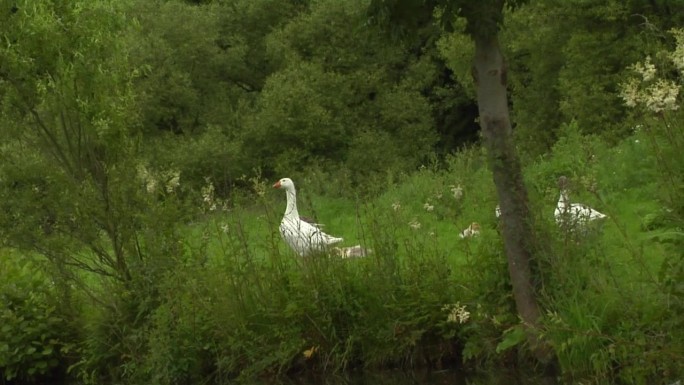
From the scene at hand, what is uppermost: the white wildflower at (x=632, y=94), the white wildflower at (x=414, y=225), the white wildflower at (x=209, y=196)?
the white wildflower at (x=209, y=196)

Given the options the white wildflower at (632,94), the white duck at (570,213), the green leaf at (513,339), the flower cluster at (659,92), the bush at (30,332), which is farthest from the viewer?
the bush at (30,332)

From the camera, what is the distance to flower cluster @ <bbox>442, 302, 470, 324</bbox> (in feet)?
37.3

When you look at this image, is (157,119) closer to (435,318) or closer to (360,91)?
(360,91)

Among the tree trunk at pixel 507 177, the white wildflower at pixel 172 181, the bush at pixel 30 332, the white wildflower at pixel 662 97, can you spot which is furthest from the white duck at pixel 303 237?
the white wildflower at pixel 662 97

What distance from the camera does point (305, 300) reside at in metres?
13.2

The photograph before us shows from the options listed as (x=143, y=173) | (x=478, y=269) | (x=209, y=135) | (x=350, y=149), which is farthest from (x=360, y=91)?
(x=478, y=269)

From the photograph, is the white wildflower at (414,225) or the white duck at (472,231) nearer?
the white duck at (472,231)

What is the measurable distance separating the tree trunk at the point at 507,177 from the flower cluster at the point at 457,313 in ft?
1.72

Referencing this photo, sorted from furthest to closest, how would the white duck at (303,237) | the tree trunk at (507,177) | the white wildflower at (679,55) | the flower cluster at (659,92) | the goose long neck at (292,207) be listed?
the goose long neck at (292,207) < the white duck at (303,237) < the tree trunk at (507,177) < the flower cluster at (659,92) < the white wildflower at (679,55)

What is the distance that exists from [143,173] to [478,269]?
4837 mm

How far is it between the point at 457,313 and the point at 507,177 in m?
1.47

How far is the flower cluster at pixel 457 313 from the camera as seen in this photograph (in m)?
11.4

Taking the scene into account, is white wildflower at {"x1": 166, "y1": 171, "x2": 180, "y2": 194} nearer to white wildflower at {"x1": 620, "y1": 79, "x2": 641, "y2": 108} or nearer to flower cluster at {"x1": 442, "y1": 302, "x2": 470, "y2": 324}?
flower cluster at {"x1": 442, "y1": 302, "x2": 470, "y2": 324}

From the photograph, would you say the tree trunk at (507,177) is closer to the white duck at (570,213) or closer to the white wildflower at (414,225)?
the white duck at (570,213)
